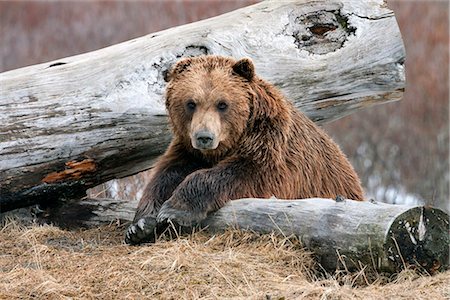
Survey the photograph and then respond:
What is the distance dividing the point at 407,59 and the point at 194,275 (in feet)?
38.6

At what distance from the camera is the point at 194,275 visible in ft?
18.0

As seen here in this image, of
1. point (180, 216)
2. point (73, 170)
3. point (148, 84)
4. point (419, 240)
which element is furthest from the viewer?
point (148, 84)

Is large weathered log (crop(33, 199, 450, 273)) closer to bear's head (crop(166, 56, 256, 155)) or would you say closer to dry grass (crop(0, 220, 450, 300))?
dry grass (crop(0, 220, 450, 300))

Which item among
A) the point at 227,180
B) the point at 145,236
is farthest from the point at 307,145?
the point at 145,236

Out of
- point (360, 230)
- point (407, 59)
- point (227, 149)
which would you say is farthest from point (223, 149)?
point (407, 59)

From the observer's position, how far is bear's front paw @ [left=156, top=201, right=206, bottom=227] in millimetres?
6320

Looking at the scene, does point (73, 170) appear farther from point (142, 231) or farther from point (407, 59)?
point (407, 59)

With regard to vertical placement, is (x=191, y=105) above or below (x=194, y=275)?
above

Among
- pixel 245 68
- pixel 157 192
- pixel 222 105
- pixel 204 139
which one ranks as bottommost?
pixel 157 192

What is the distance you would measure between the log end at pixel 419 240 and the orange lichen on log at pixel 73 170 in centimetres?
273

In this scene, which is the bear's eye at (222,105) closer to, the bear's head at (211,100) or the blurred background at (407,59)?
the bear's head at (211,100)

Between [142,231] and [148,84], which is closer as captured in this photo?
[142,231]

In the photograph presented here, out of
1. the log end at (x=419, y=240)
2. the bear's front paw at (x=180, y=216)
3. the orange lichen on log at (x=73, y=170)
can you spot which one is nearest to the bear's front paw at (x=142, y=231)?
the bear's front paw at (x=180, y=216)

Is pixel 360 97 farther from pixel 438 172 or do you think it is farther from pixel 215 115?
pixel 438 172
